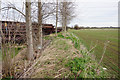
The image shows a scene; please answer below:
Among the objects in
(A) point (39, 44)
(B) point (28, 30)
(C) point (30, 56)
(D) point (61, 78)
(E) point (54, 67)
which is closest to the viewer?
(D) point (61, 78)

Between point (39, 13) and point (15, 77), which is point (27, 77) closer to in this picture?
point (15, 77)

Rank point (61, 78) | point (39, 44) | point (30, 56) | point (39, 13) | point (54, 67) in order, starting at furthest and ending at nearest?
1. point (39, 44)
2. point (39, 13)
3. point (30, 56)
4. point (54, 67)
5. point (61, 78)

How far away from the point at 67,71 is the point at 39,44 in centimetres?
320

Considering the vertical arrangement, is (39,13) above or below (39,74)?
above

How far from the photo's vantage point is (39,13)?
4.55 meters

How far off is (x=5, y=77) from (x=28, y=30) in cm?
188

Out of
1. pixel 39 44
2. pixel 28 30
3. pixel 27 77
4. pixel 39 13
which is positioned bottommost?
pixel 27 77

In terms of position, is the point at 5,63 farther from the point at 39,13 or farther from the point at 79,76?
the point at 39,13

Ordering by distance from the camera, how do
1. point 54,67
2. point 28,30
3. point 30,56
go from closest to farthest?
point 54,67, point 28,30, point 30,56

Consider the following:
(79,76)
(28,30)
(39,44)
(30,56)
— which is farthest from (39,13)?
(79,76)

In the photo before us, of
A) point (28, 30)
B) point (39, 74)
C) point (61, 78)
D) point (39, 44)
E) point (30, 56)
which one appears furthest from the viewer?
point (39, 44)

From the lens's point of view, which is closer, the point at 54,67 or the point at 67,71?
the point at 67,71

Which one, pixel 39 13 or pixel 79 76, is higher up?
pixel 39 13

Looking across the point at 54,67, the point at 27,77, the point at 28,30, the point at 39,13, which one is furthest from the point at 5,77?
the point at 39,13
